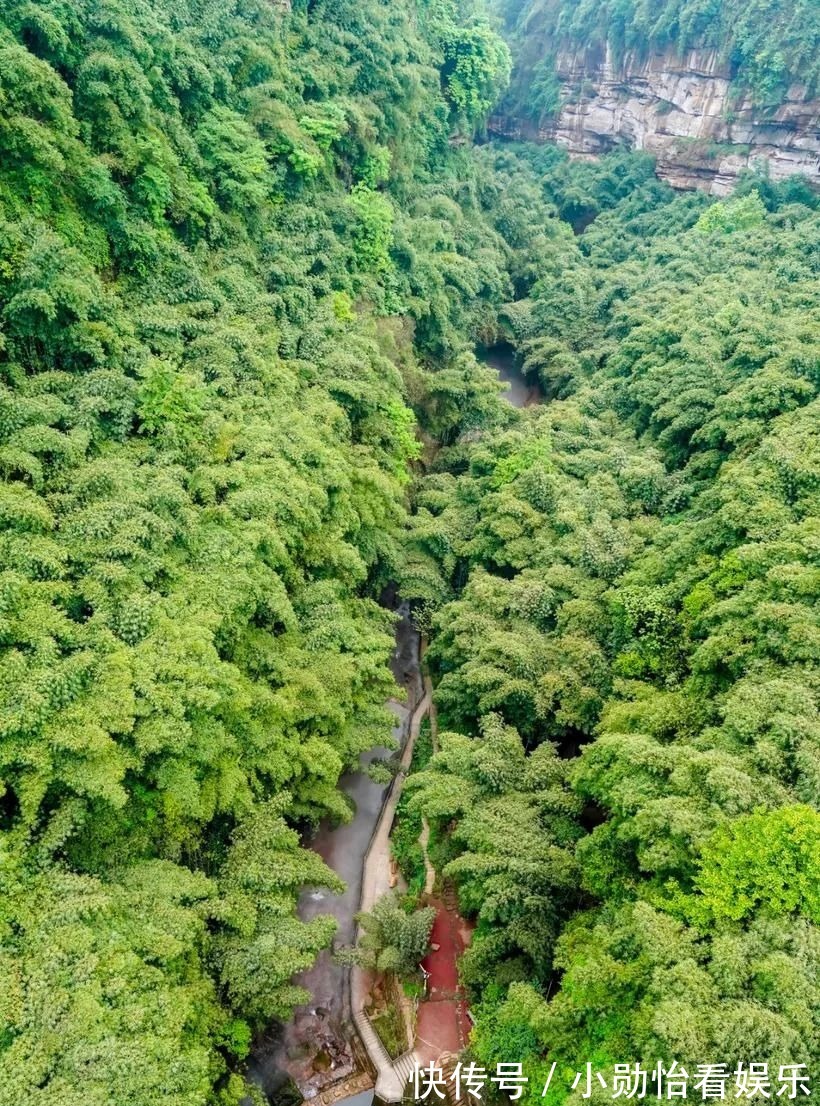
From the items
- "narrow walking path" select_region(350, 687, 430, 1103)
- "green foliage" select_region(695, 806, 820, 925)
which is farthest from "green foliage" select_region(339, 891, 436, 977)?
"green foliage" select_region(695, 806, 820, 925)

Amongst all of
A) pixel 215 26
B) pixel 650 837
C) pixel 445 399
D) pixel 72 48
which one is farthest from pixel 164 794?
pixel 215 26

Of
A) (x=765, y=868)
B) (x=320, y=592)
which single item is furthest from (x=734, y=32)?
(x=765, y=868)

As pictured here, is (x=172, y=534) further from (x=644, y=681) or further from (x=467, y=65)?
(x=467, y=65)

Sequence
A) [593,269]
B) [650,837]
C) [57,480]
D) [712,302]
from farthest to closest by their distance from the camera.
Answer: [593,269] < [712,302] < [57,480] < [650,837]

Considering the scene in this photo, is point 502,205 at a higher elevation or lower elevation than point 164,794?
higher

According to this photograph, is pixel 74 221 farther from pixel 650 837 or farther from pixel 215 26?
pixel 650 837

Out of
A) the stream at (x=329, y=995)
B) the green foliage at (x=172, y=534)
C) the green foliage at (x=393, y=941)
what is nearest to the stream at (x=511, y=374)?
the green foliage at (x=172, y=534)
